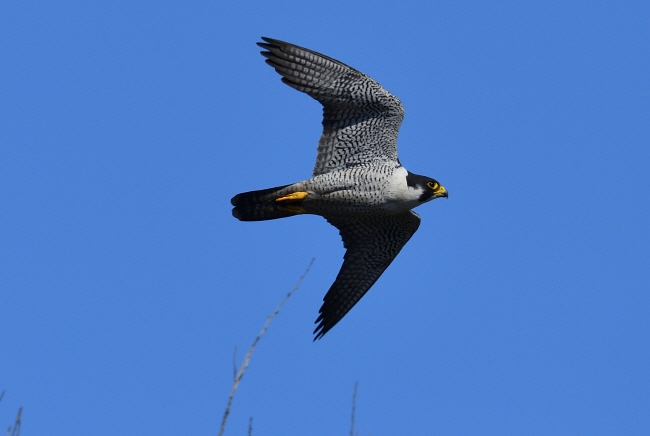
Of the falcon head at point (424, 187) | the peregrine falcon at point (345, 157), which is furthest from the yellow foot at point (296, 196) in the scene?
the falcon head at point (424, 187)

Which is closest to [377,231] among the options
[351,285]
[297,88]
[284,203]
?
[351,285]

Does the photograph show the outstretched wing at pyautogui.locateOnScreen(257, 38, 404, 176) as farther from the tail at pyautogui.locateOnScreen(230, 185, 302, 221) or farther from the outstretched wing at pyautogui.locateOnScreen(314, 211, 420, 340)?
the outstretched wing at pyautogui.locateOnScreen(314, 211, 420, 340)

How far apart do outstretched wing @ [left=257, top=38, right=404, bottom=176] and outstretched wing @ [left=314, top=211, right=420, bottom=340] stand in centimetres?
98

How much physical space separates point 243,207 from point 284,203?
0.51 m

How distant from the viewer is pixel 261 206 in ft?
33.1

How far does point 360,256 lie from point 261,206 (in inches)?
64.3

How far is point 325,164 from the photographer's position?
1011cm

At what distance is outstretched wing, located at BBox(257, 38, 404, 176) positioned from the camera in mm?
9625

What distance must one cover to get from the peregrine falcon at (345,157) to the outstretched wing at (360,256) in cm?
41

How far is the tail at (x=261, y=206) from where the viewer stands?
32.9 feet

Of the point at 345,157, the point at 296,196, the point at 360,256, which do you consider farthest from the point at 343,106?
the point at 360,256

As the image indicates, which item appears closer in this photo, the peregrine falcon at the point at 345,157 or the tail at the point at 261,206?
the peregrine falcon at the point at 345,157

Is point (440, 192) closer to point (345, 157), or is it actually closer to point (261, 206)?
point (345, 157)

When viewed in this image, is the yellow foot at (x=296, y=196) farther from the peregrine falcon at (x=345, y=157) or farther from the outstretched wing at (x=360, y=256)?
the outstretched wing at (x=360, y=256)
